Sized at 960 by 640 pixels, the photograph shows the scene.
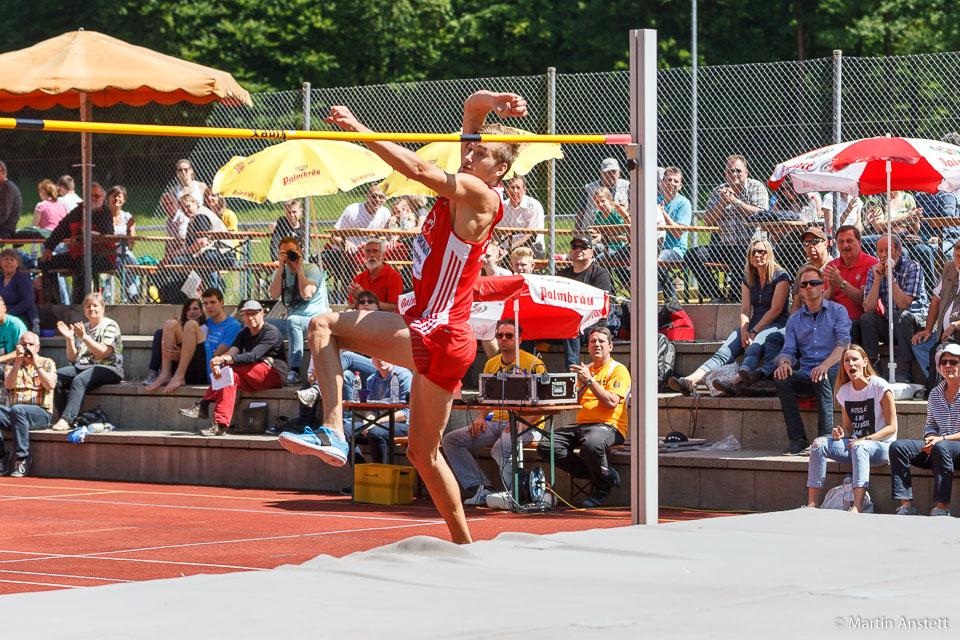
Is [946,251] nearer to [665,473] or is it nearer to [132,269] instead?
[665,473]

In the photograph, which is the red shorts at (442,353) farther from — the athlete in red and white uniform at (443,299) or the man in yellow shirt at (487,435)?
the man in yellow shirt at (487,435)

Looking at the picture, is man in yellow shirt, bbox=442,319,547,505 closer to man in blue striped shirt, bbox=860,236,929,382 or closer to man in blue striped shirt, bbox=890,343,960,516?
man in blue striped shirt, bbox=860,236,929,382

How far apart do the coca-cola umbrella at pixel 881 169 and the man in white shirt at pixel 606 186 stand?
1923mm

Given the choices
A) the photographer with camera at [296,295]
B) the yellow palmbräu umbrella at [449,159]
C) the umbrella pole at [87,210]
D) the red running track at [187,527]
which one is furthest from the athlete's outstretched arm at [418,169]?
the umbrella pole at [87,210]

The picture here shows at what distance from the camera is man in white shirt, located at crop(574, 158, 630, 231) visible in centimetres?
1310

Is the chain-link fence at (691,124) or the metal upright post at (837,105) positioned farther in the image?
the chain-link fence at (691,124)

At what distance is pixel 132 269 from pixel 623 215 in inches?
214

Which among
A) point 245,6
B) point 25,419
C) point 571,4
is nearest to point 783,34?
point 571,4

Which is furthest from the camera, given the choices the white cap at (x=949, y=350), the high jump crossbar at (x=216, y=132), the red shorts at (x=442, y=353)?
the white cap at (x=949, y=350)

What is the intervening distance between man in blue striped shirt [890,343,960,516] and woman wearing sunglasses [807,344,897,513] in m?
0.16

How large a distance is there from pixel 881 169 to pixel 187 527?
612 centimetres

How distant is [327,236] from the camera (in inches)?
558

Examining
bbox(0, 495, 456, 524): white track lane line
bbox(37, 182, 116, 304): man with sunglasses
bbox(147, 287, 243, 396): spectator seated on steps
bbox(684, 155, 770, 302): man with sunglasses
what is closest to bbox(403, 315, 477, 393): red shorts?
bbox(0, 495, 456, 524): white track lane line

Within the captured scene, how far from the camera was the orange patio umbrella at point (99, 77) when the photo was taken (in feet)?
43.6
